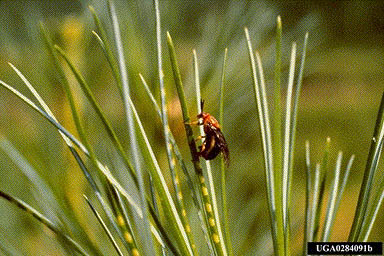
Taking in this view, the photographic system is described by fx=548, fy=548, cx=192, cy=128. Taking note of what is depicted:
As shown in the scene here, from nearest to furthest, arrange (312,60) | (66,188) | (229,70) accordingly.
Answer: (66,188) < (229,70) < (312,60)

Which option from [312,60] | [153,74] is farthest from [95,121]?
[312,60]

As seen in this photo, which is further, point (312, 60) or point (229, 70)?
point (312, 60)

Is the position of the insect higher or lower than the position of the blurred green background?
lower

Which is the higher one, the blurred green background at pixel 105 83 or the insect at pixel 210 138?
the blurred green background at pixel 105 83

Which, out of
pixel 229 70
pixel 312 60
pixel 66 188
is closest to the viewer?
pixel 66 188

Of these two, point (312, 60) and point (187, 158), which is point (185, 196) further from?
point (312, 60)

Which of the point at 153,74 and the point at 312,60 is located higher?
the point at 312,60

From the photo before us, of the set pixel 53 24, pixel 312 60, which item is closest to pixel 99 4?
pixel 53 24

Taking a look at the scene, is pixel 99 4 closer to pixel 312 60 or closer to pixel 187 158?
pixel 187 158

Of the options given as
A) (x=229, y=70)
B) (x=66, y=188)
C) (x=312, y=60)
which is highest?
(x=312, y=60)
